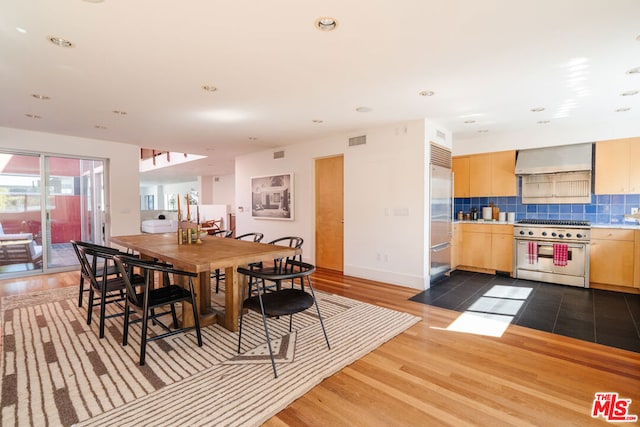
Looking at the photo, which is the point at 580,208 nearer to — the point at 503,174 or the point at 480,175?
the point at 503,174

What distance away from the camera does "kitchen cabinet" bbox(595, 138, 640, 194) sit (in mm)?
4500

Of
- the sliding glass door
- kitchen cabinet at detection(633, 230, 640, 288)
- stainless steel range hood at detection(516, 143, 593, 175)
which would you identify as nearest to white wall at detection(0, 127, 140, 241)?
the sliding glass door

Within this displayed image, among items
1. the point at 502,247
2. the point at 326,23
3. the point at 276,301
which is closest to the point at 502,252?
the point at 502,247

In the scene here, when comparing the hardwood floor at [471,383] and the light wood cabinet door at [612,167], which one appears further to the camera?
the light wood cabinet door at [612,167]

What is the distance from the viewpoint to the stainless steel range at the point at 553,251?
4582 millimetres

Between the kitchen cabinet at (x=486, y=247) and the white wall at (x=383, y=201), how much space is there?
1.64 metres

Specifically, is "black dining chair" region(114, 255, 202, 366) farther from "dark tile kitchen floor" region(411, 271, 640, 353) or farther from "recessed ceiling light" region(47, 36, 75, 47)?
"dark tile kitchen floor" region(411, 271, 640, 353)

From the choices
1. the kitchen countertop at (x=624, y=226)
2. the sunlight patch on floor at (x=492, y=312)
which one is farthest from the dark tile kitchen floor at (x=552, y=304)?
the kitchen countertop at (x=624, y=226)

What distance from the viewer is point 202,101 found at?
146 inches

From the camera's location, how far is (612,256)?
4.43 metres

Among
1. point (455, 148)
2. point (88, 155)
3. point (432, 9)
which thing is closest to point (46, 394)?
point (432, 9)

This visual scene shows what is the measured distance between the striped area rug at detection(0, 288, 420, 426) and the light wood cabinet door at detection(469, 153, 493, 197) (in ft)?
11.6

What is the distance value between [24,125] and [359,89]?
5470 millimetres

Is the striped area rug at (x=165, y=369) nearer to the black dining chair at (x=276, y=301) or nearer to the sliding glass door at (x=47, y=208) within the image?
the black dining chair at (x=276, y=301)
